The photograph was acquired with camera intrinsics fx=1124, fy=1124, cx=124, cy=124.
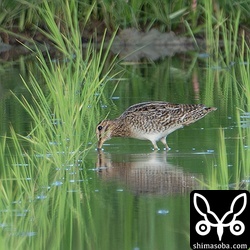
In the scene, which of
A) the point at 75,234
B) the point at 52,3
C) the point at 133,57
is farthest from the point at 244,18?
the point at 75,234

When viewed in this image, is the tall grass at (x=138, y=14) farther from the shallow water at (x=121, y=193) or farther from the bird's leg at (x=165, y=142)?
the bird's leg at (x=165, y=142)

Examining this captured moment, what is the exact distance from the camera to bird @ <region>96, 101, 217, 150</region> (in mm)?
7913

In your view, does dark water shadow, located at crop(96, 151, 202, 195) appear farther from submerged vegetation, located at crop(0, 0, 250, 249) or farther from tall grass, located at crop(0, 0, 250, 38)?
tall grass, located at crop(0, 0, 250, 38)

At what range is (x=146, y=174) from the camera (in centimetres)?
685

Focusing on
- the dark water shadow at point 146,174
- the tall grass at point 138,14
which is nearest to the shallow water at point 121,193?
the dark water shadow at point 146,174

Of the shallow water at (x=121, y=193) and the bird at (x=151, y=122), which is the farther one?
the bird at (x=151, y=122)

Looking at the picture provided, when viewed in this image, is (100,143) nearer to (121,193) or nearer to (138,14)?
(121,193)

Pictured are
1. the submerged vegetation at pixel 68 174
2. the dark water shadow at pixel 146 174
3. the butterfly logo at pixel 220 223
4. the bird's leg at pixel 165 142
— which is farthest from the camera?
the bird's leg at pixel 165 142

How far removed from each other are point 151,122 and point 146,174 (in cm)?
116

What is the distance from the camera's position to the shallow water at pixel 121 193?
17.4ft

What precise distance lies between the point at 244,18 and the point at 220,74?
328 cm

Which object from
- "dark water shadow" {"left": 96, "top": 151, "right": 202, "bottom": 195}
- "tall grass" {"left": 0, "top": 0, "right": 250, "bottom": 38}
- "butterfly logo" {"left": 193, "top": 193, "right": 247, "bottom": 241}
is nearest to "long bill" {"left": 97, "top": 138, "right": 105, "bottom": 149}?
"dark water shadow" {"left": 96, "top": 151, "right": 202, "bottom": 195}

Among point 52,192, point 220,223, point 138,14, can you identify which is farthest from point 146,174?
point 138,14

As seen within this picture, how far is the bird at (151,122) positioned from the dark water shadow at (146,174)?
0.96ft
